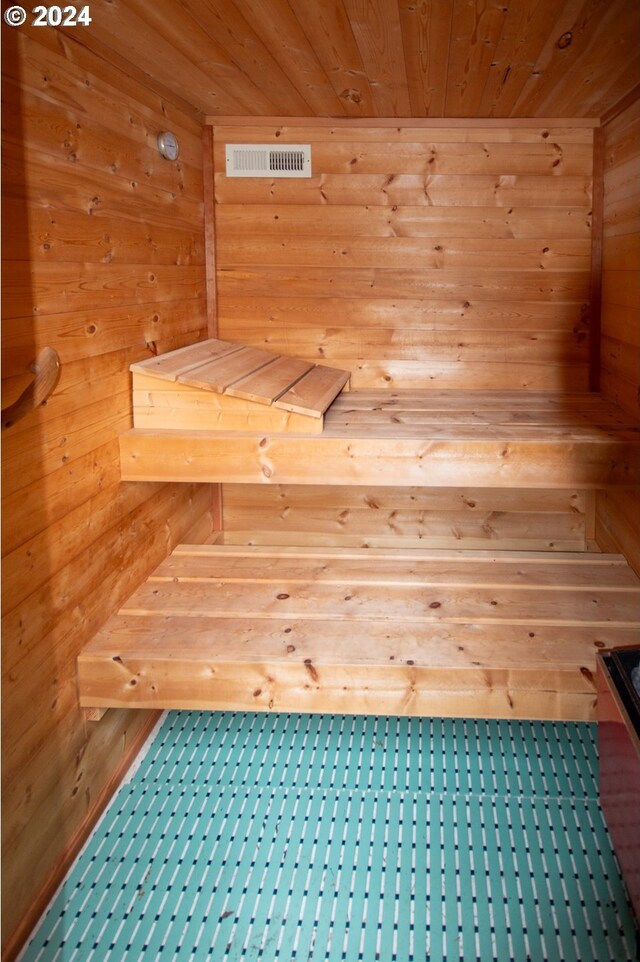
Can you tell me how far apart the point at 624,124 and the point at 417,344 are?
1.22 metres

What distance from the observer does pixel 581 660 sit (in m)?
2.16

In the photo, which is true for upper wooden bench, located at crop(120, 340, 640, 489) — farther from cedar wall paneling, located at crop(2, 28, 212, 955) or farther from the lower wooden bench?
the lower wooden bench

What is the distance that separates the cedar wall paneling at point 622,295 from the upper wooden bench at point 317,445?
440 mm

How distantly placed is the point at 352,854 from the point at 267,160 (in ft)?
9.32

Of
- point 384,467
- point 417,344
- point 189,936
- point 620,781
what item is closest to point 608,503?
point 417,344

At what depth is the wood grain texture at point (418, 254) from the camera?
356cm

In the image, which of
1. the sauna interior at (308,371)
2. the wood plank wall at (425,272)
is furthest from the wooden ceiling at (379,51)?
the wood plank wall at (425,272)

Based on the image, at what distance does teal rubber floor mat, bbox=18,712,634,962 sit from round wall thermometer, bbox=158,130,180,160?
6.70 ft

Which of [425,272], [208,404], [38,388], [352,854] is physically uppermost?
[425,272]

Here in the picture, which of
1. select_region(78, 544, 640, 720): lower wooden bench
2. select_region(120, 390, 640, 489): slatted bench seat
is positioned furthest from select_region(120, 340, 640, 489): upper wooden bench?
select_region(78, 544, 640, 720): lower wooden bench

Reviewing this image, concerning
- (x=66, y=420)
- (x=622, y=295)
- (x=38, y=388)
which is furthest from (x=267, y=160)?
(x=38, y=388)

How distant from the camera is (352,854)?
2107 millimetres

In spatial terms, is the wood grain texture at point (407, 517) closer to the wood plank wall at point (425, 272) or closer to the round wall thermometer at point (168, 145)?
the wood plank wall at point (425, 272)

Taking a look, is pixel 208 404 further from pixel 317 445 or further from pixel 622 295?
pixel 622 295
